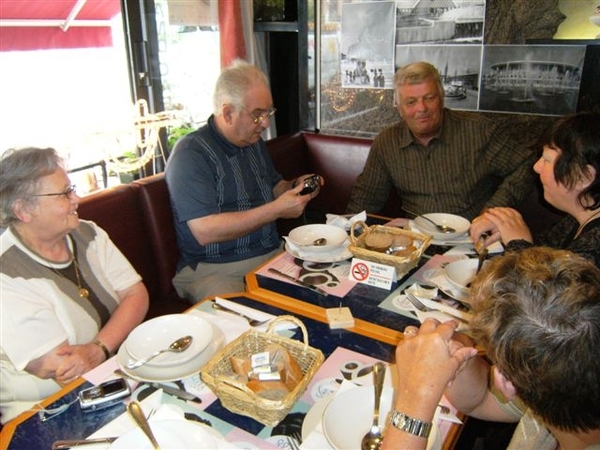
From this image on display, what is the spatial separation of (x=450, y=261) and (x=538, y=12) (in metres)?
1.80

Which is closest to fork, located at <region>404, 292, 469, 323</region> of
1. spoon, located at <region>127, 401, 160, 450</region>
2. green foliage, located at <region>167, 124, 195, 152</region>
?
spoon, located at <region>127, 401, 160, 450</region>

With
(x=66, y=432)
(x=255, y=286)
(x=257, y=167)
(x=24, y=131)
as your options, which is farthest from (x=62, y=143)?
(x=66, y=432)

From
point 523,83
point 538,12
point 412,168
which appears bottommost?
point 412,168

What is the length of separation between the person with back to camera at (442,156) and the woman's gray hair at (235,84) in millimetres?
795

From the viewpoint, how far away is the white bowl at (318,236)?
1.82 meters

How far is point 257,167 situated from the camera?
241cm

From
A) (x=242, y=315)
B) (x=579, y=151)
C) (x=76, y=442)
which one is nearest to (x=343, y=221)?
(x=242, y=315)

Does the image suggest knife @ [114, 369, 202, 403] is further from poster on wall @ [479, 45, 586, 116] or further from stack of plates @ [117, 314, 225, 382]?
poster on wall @ [479, 45, 586, 116]

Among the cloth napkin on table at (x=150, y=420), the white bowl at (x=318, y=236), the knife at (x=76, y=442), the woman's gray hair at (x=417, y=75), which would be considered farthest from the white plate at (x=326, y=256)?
the woman's gray hair at (x=417, y=75)

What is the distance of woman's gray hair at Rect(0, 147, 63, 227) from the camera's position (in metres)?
1.46

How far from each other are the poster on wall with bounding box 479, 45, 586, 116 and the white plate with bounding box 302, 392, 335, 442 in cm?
247

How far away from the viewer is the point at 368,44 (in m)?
3.39

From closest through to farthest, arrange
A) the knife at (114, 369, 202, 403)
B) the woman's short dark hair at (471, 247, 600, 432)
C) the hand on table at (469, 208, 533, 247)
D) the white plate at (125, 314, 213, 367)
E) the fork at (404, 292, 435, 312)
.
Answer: the woman's short dark hair at (471, 247, 600, 432), the knife at (114, 369, 202, 403), the white plate at (125, 314, 213, 367), the fork at (404, 292, 435, 312), the hand on table at (469, 208, 533, 247)

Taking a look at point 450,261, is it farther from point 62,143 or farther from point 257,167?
point 62,143
